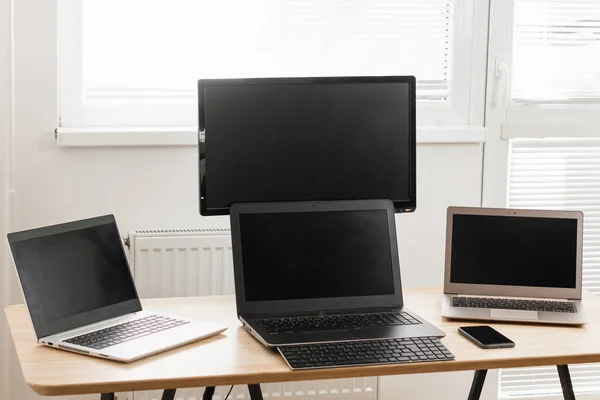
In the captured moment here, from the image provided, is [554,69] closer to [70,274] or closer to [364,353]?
[364,353]

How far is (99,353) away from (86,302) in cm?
20

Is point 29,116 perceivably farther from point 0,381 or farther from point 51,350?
point 51,350

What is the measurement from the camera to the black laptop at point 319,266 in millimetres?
1956

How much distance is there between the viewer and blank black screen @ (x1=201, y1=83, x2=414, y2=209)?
201cm

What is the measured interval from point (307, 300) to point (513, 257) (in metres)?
0.51

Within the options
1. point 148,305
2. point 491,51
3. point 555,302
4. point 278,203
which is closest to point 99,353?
point 148,305

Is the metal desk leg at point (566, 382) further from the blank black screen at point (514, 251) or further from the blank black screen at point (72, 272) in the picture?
the blank black screen at point (72, 272)

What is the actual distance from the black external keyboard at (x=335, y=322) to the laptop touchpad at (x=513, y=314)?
0.20 m

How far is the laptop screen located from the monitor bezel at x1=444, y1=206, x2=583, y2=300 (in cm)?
74

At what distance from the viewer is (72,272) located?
1.87 meters

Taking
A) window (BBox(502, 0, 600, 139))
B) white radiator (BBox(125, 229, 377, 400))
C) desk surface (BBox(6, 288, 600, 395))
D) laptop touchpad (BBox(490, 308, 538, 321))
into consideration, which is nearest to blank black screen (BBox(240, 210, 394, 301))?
desk surface (BBox(6, 288, 600, 395))

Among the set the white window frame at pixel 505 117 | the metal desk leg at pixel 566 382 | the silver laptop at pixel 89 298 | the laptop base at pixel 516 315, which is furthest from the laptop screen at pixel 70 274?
the white window frame at pixel 505 117

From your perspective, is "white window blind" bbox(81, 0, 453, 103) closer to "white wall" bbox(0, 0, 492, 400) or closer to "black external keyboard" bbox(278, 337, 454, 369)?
"white wall" bbox(0, 0, 492, 400)

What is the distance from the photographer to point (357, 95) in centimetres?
207
